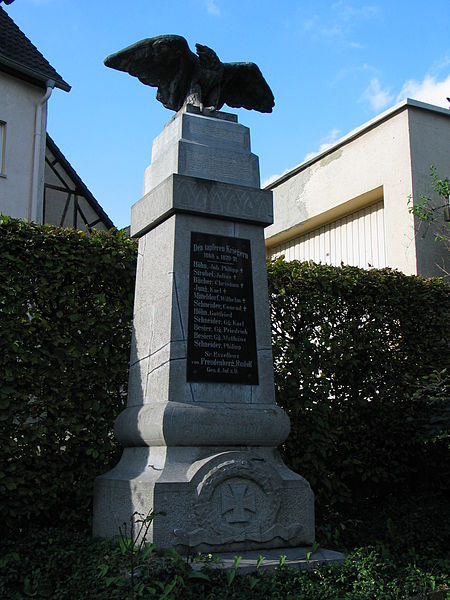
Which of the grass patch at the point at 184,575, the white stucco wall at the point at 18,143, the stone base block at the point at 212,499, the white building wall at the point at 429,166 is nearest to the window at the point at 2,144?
the white stucco wall at the point at 18,143

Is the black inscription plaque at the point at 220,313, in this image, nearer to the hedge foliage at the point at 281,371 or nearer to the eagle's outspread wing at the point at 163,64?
the hedge foliage at the point at 281,371

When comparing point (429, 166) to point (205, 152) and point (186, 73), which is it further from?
point (205, 152)


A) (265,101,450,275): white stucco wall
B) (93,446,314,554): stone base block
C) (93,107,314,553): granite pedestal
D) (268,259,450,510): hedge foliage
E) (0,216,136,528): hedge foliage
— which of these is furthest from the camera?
(265,101,450,275): white stucco wall

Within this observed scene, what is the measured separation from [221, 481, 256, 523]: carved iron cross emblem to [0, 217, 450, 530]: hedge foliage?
66.7 inches

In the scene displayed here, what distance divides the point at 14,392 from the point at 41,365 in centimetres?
35

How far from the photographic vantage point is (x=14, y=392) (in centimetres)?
616

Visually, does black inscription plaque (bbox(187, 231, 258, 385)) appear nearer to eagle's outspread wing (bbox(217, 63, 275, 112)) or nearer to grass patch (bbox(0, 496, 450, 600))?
grass patch (bbox(0, 496, 450, 600))

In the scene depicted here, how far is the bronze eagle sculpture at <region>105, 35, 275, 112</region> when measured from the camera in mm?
6281

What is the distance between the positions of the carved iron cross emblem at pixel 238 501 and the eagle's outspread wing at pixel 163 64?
3404 millimetres

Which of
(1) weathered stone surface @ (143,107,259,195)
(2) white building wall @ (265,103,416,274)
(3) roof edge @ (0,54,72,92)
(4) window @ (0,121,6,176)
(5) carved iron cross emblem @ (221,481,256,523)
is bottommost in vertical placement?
(5) carved iron cross emblem @ (221,481,256,523)

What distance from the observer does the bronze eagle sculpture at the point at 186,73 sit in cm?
628

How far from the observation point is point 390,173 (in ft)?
35.9

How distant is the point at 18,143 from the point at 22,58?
1838 millimetres

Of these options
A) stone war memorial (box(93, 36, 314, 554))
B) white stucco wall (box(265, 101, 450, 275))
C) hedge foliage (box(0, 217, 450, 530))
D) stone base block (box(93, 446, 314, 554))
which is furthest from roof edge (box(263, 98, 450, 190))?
stone base block (box(93, 446, 314, 554))
